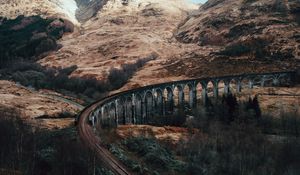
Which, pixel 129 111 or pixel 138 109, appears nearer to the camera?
pixel 129 111

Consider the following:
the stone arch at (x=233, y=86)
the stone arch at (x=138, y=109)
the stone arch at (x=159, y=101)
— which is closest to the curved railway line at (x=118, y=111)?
the stone arch at (x=138, y=109)

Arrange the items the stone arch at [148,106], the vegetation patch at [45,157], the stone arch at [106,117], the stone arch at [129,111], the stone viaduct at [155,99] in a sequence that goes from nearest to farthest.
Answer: the vegetation patch at [45,157]
the stone arch at [106,117]
the stone viaduct at [155,99]
the stone arch at [129,111]
the stone arch at [148,106]

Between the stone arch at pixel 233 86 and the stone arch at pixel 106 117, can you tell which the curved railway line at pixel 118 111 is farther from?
the stone arch at pixel 233 86

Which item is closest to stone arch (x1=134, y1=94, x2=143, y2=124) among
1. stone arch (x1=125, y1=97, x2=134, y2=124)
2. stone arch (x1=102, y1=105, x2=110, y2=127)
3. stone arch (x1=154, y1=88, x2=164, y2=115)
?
stone arch (x1=125, y1=97, x2=134, y2=124)

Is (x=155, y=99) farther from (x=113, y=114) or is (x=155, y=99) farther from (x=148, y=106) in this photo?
(x=113, y=114)

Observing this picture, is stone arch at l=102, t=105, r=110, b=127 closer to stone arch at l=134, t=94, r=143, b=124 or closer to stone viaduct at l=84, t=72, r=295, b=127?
stone viaduct at l=84, t=72, r=295, b=127

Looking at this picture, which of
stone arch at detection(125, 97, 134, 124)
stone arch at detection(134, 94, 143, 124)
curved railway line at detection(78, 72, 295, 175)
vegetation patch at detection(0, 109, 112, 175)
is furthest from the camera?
stone arch at detection(134, 94, 143, 124)

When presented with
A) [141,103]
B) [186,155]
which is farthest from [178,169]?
[141,103]

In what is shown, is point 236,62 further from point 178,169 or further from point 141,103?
point 178,169

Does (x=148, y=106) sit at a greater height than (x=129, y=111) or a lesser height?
greater

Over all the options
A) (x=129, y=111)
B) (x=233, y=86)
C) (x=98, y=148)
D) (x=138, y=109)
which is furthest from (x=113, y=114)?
(x=233, y=86)

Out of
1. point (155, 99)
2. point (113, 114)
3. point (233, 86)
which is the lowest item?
point (113, 114)
